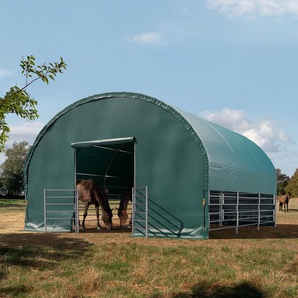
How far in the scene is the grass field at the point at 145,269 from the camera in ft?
27.5

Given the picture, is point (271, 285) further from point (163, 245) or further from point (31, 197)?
point (31, 197)

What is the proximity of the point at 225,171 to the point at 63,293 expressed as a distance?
9404mm

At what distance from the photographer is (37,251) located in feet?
38.8

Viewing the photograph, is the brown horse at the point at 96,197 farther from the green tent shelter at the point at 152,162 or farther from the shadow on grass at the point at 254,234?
the shadow on grass at the point at 254,234

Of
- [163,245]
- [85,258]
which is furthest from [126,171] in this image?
[85,258]

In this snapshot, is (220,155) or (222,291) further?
(220,155)

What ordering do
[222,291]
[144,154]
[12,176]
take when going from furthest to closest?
[12,176] → [144,154] → [222,291]

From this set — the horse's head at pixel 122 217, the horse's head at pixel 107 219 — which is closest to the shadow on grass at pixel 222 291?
the horse's head at pixel 107 219

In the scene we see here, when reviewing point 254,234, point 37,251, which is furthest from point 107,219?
point 37,251

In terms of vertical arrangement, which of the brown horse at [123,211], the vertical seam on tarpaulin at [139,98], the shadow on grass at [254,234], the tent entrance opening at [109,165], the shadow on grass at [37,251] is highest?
the vertical seam on tarpaulin at [139,98]

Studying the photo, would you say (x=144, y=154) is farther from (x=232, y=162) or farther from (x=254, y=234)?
(x=254, y=234)

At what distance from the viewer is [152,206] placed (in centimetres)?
1572

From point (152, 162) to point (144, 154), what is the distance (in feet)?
1.52

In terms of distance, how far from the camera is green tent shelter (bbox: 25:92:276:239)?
15055 mm
